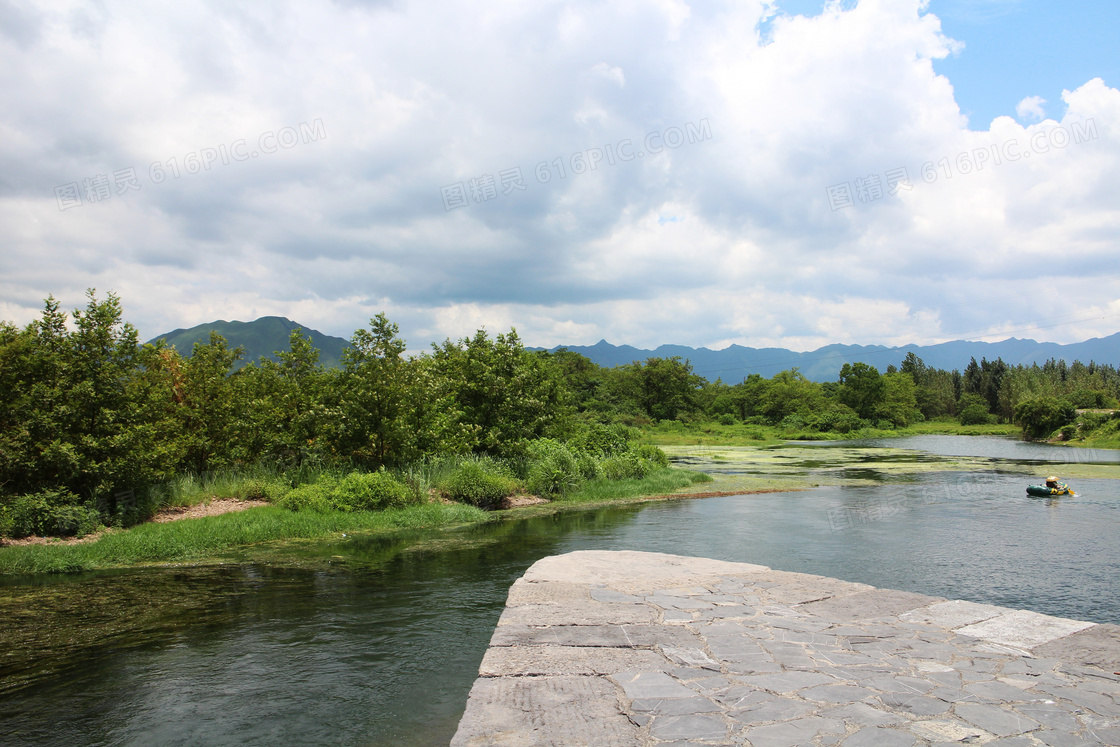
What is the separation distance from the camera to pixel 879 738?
143 inches

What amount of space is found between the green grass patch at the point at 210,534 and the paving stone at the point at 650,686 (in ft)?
33.8

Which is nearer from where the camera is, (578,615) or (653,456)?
(578,615)

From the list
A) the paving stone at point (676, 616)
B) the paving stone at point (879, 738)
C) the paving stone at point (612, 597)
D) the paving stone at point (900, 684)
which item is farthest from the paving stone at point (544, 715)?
the paving stone at point (612, 597)

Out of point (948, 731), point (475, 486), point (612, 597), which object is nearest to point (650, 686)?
point (948, 731)

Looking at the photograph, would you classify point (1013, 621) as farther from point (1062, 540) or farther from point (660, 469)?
point (660, 469)

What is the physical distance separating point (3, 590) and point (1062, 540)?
1966 centimetres

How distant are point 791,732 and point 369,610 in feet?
20.5

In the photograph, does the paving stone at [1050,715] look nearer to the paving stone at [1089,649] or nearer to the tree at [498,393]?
the paving stone at [1089,649]

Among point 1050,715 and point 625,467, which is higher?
point 1050,715

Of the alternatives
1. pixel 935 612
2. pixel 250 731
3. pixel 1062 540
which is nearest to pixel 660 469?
pixel 1062 540

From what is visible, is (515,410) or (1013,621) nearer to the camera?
(1013,621)

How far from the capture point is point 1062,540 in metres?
13.9

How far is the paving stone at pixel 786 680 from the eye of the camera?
4405mm

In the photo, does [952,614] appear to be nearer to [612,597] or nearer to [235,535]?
[612,597]
